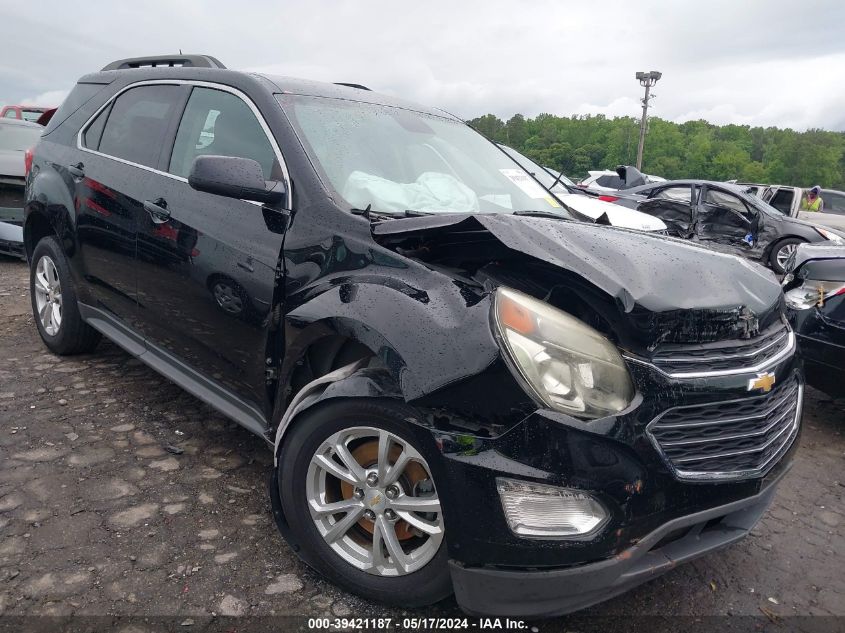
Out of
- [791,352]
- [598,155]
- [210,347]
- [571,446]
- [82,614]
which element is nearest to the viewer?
[571,446]

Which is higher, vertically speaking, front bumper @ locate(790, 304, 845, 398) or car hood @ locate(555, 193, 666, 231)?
car hood @ locate(555, 193, 666, 231)

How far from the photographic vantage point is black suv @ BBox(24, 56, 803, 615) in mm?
1834

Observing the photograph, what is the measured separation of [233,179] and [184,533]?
136 centimetres

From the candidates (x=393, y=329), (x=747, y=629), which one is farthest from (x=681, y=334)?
(x=747, y=629)

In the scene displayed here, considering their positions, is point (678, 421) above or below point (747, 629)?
above

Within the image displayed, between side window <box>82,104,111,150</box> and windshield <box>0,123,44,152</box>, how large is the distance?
16.1 feet

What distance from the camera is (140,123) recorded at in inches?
140

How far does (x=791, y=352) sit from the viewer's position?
2.38m

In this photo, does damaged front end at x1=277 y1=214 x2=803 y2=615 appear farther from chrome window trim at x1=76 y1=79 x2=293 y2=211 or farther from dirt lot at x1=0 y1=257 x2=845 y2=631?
chrome window trim at x1=76 y1=79 x2=293 y2=211

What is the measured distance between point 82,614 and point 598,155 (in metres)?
85.7

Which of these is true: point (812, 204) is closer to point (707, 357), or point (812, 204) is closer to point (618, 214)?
point (618, 214)

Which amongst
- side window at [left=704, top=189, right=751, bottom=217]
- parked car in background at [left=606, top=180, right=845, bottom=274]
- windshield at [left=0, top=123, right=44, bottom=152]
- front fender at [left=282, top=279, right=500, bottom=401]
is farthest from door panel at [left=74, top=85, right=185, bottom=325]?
side window at [left=704, top=189, right=751, bottom=217]

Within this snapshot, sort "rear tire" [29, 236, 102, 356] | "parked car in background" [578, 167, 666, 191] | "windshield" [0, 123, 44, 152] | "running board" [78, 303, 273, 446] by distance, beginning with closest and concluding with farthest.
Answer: "running board" [78, 303, 273, 446]
"rear tire" [29, 236, 102, 356]
"windshield" [0, 123, 44, 152]
"parked car in background" [578, 167, 666, 191]

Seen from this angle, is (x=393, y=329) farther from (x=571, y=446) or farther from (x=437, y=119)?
(x=437, y=119)
